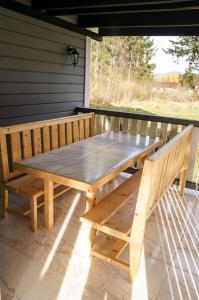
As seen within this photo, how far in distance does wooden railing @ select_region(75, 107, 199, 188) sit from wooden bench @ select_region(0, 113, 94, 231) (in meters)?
0.42

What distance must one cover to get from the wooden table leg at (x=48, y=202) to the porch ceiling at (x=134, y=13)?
1.93 meters

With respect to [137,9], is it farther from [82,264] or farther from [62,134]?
[82,264]

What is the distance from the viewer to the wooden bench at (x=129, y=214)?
1497mm

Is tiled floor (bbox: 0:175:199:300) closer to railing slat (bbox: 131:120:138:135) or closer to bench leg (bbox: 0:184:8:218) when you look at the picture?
bench leg (bbox: 0:184:8:218)

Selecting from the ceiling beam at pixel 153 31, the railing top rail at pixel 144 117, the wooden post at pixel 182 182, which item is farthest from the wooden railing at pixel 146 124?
the ceiling beam at pixel 153 31

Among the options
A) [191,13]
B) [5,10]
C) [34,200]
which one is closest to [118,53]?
[191,13]

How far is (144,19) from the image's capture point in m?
3.18

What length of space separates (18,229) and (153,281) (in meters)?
1.28

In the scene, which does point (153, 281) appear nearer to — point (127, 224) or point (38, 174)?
point (127, 224)

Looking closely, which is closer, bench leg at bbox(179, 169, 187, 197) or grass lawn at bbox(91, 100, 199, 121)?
bench leg at bbox(179, 169, 187, 197)

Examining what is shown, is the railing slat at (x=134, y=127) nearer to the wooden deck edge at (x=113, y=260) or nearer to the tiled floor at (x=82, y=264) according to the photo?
the tiled floor at (x=82, y=264)

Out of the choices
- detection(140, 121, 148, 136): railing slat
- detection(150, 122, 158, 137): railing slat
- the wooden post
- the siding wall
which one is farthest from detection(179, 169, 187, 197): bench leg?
the siding wall

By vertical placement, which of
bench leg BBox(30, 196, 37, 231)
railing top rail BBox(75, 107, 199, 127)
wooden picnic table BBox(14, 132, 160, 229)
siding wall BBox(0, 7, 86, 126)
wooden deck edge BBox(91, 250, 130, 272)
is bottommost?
wooden deck edge BBox(91, 250, 130, 272)

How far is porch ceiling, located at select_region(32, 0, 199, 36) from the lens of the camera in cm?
246
